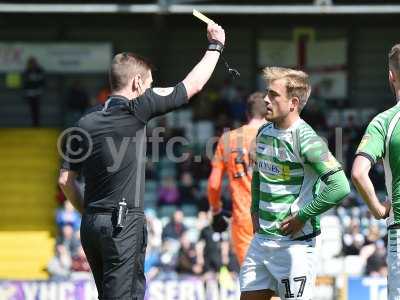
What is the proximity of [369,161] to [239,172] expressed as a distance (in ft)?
11.8

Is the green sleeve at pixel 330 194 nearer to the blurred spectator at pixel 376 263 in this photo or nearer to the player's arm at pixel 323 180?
the player's arm at pixel 323 180

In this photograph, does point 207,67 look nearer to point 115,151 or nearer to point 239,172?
point 115,151

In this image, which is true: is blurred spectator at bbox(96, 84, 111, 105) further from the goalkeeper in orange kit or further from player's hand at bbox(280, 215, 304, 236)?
player's hand at bbox(280, 215, 304, 236)

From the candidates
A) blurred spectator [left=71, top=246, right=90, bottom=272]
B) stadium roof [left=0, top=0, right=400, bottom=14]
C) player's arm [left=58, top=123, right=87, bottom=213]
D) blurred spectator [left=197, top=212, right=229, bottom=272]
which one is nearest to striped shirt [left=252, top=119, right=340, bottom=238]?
player's arm [left=58, top=123, right=87, bottom=213]

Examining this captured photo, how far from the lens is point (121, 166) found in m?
6.24

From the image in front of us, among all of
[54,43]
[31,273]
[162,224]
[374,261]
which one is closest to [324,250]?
[374,261]

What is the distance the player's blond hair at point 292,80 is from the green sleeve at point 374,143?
0.77 m

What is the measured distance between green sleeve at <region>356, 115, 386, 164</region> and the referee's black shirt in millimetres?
1200

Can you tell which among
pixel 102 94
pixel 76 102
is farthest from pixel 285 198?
pixel 76 102

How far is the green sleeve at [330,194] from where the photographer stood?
6051 millimetres

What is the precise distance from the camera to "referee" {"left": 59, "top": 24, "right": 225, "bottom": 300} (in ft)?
20.2

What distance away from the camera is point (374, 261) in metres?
14.2

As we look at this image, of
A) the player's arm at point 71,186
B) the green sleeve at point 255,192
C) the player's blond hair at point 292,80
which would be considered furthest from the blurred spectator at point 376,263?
the player's arm at point 71,186

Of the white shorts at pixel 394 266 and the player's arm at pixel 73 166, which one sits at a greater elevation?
the player's arm at pixel 73 166
